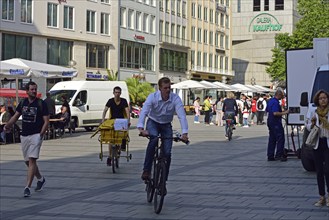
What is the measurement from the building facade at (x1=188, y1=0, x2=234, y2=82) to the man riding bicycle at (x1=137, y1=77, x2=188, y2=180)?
7082cm

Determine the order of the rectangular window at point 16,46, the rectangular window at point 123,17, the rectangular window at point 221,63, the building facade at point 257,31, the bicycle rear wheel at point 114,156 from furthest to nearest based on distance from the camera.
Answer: the building facade at point 257,31 → the rectangular window at point 221,63 → the rectangular window at point 123,17 → the rectangular window at point 16,46 → the bicycle rear wheel at point 114,156

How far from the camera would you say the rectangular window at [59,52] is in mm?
54406

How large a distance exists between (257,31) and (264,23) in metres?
1.65

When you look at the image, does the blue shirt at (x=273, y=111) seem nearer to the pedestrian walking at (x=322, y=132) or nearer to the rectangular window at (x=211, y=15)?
the pedestrian walking at (x=322, y=132)

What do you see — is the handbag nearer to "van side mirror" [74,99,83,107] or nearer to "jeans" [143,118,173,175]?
"jeans" [143,118,173,175]

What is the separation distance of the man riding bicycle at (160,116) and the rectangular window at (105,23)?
174ft

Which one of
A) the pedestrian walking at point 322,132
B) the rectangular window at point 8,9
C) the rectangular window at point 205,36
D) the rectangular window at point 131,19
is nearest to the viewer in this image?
the pedestrian walking at point 322,132

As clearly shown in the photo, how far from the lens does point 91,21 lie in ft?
197

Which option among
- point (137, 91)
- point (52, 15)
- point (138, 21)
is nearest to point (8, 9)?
point (52, 15)

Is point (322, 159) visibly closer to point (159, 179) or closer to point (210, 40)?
point (159, 179)

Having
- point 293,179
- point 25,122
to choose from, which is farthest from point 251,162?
point 25,122

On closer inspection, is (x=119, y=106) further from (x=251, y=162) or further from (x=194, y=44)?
(x=194, y=44)

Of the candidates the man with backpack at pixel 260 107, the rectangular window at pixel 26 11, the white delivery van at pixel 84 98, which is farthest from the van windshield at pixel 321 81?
the rectangular window at pixel 26 11

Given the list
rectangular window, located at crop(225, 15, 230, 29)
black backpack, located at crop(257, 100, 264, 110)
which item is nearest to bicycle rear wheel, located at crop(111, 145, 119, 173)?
black backpack, located at crop(257, 100, 264, 110)
